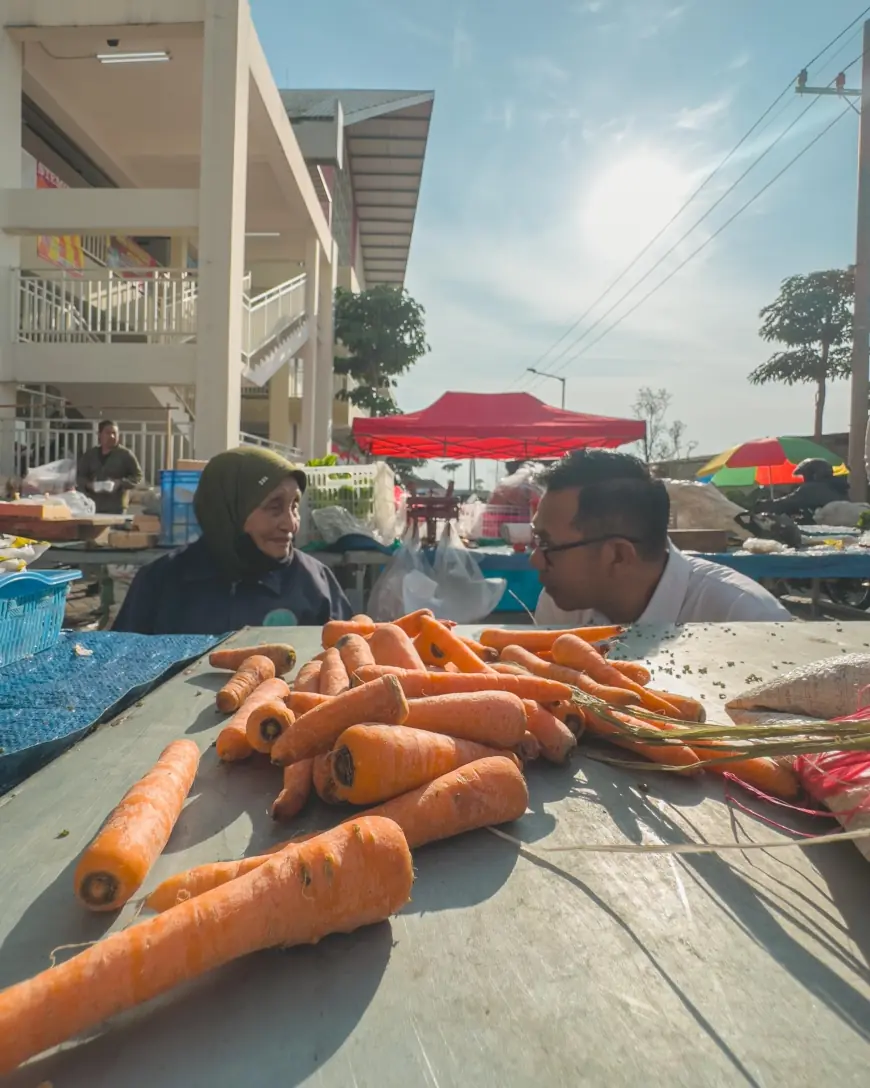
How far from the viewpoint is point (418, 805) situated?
948 millimetres

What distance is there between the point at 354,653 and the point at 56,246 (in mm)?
12341

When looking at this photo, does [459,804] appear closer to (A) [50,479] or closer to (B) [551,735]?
(B) [551,735]

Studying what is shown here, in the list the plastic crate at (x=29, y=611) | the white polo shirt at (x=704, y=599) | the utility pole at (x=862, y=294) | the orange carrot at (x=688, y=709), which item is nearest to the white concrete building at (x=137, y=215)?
the plastic crate at (x=29, y=611)

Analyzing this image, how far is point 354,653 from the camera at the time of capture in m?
1.54

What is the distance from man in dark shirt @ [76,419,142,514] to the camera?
7762 millimetres

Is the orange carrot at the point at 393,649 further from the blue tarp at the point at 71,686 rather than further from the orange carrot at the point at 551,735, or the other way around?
the blue tarp at the point at 71,686

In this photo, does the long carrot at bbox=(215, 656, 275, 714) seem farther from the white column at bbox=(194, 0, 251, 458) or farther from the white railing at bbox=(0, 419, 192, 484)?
the white railing at bbox=(0, 419, 192, 484)

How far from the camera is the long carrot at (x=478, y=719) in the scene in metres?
1.17

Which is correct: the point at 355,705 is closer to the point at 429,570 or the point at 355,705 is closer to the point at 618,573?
the point at 618,573

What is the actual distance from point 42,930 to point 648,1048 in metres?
0.67

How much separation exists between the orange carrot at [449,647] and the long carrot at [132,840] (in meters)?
0.76

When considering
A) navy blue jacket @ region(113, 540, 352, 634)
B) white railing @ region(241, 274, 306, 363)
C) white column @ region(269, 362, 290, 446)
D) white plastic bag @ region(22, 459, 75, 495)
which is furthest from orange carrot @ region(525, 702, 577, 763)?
white column @ region(269, 362, 290, 446)

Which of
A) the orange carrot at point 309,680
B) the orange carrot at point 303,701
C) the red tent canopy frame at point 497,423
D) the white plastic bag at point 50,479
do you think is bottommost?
the orange carrot at point 309,680

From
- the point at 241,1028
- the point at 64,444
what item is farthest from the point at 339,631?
the point at 64,444
